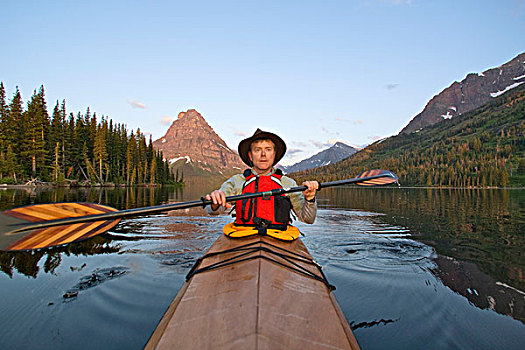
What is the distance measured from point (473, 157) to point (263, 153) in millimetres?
150431

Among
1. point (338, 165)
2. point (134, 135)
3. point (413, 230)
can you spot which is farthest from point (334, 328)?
point (338, 165)

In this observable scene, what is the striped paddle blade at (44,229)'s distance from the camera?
3049 mm

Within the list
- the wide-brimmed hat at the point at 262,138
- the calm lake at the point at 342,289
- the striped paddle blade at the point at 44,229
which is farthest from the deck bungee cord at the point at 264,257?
the wide-brimmed hat at the point at 262,138

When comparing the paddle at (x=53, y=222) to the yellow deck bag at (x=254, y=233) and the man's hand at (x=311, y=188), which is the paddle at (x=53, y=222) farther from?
the man's hand at (x=311, y=188)

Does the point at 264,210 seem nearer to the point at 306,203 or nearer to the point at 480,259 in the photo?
the point at 306,203

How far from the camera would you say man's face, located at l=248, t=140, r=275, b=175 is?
5.10 m

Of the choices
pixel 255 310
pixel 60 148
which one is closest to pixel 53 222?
pixel 255 310

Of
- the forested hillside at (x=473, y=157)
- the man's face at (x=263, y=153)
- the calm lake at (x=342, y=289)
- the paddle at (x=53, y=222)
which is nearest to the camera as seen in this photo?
the paddle at (x=53, y=222)

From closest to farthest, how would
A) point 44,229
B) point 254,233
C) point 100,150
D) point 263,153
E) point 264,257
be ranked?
1. point 264,257
2. point 44,229
3. point 254,233
4. point 263,153
5. point 100,150

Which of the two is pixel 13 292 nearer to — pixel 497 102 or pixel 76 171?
pixel 76 171

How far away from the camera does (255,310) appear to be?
2094mm

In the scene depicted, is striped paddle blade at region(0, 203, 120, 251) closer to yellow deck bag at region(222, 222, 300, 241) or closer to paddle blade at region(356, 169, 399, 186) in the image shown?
yellow deck bag at region(222, 222, 300, 241)

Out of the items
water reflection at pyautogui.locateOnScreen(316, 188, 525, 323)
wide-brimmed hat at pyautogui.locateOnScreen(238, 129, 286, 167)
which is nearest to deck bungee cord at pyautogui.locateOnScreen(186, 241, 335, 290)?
wide-brimmed hat at pyautogui.locateOnScreen(238, 129, 286, 167)

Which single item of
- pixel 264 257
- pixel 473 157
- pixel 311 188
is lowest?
pixel 264 257
